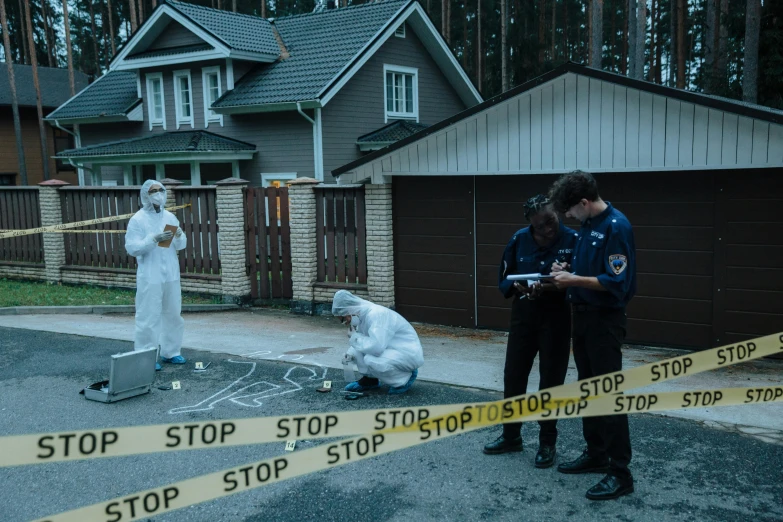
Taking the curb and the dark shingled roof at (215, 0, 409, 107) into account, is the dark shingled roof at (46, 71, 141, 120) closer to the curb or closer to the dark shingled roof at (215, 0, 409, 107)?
the dark shingled roof at (215, 0, 409, 107)

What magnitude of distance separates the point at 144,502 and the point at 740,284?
7.39 m

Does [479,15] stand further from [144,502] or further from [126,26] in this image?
[144,502]

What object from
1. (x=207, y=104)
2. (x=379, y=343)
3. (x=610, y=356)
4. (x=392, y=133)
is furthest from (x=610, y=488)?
(x=207, y=104)

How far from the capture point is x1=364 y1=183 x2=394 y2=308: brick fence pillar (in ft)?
35.9

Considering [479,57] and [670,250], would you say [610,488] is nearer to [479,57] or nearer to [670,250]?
[670,250]

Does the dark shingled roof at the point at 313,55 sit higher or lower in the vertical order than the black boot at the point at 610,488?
higher

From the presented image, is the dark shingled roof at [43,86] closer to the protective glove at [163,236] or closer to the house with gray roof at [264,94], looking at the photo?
the house with gray roof at [264,94]

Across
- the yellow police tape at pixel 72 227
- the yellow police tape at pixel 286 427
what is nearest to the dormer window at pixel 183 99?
the yellow police tape at pixel 72 227

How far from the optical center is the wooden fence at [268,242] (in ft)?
39.7

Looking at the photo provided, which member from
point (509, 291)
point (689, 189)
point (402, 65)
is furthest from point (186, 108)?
point (509, 291)

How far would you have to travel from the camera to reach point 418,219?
1080 centimetres

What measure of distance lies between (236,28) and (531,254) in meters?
19.0

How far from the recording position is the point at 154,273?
824cm

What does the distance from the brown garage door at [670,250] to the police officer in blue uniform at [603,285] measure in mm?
4513
